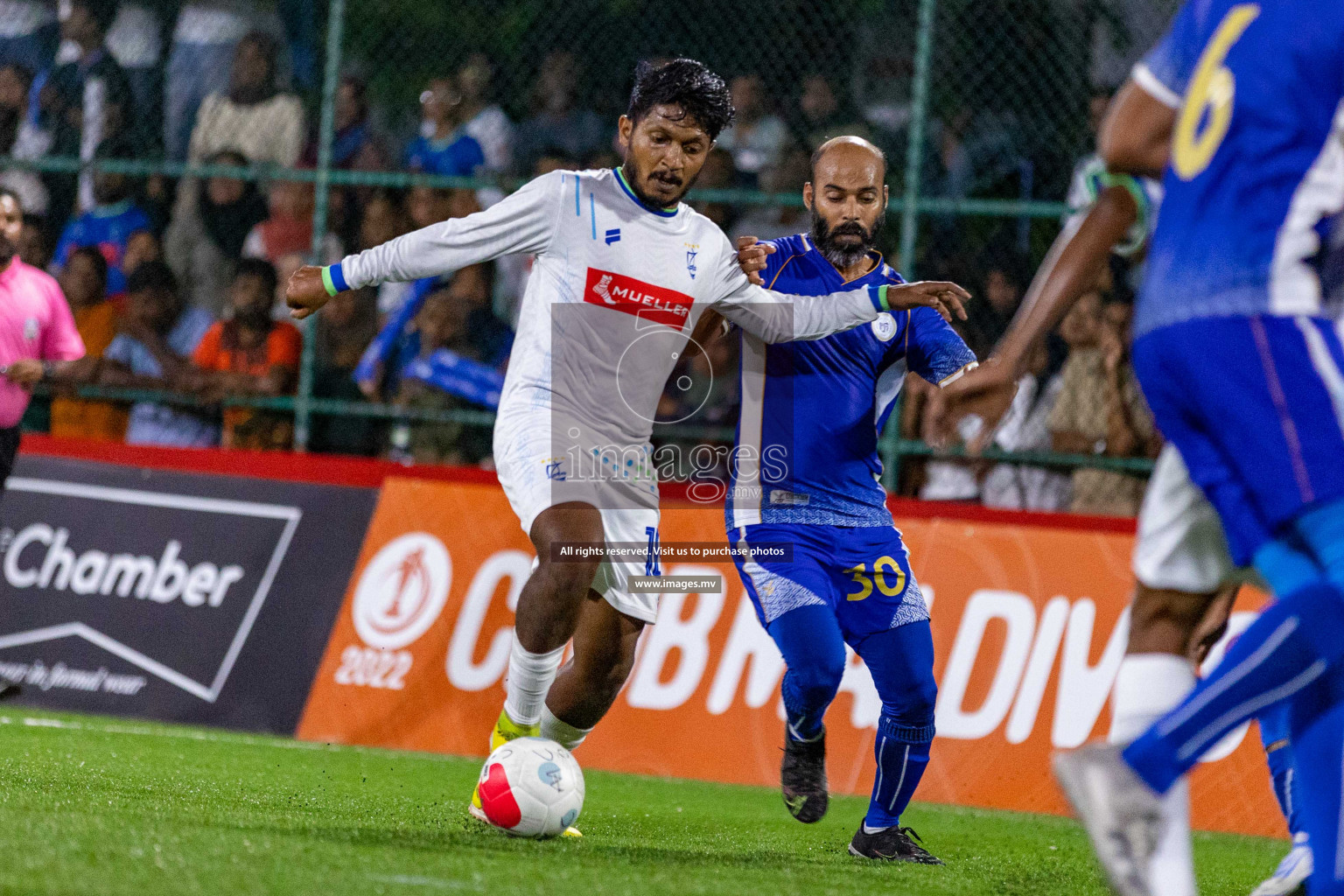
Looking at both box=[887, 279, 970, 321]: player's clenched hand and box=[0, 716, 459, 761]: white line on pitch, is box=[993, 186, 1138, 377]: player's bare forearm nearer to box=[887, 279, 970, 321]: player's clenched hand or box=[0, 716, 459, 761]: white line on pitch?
box=[887, 279, 970, 321]: player's clenched hand

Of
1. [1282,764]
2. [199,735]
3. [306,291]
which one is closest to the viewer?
[1282,764]

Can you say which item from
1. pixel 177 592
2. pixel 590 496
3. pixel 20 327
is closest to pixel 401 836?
pixel 590 496

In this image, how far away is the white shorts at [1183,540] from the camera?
10.9ft

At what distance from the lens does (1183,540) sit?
10.9ft

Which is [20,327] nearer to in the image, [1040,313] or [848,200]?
[848,200]

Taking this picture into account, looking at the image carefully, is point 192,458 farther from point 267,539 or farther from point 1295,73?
point 1295,73

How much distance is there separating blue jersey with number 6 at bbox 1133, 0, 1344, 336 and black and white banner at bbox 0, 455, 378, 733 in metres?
6.14

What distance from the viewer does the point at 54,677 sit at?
28.5 feet

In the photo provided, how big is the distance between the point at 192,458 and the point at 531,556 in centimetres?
219

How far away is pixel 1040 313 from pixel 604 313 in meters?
2.25

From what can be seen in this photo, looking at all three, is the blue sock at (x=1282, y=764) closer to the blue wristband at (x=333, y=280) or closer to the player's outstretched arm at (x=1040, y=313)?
the player's outstretched arm at (x=1040, y=313)

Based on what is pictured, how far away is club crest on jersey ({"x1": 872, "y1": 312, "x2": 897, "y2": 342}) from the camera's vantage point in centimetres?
571

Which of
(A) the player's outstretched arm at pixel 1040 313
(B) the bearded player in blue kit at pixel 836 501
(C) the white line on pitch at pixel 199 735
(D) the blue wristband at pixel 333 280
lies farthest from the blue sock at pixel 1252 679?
(C) the white line on pitch at pixel 199 735

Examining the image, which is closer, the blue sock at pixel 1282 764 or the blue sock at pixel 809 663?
the blue sock at pixel 1282 764
